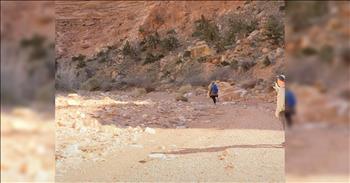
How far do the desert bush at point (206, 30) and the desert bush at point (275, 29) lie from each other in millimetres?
145

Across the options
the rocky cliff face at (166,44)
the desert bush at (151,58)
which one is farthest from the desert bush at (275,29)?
the desert bush at (151,58)

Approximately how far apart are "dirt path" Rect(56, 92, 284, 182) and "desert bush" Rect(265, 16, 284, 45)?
0.19 meters

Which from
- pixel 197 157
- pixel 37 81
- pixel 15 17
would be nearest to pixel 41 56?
pixel 37 81

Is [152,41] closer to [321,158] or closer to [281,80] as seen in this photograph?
[281,80]

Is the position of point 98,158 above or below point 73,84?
A: below

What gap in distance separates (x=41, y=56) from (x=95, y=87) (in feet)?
3.11

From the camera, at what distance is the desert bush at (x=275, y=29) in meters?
1.49

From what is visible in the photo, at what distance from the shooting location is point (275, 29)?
150cm

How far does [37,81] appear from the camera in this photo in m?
2.39

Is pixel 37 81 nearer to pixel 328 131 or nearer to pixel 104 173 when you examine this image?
pixel 104 173

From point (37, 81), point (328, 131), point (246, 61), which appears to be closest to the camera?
point (246, 61)

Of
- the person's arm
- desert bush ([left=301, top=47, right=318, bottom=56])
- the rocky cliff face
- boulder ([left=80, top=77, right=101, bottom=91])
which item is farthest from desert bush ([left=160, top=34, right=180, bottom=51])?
desert bush ([left=301, top=47, right=318, bottom=56])

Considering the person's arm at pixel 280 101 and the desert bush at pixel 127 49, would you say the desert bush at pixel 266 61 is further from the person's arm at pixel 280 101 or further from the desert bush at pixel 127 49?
the desert bush at pixel 127 49

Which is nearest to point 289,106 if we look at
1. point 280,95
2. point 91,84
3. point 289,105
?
point 289,105
